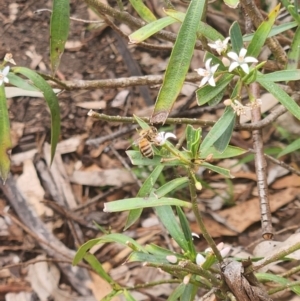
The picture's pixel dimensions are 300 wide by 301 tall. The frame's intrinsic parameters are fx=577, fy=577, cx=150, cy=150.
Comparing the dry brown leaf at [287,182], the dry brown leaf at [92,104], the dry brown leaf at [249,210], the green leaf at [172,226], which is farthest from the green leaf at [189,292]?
the dry brown leaf at [92,104]

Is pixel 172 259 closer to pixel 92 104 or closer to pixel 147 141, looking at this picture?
pixel 147 141

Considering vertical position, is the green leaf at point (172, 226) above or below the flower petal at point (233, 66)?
below

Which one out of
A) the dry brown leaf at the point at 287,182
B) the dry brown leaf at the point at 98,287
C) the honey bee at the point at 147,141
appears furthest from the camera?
the dry brown leaf at the point at 287,182

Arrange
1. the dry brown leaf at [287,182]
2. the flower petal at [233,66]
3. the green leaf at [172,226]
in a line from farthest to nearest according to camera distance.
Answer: the dry brown leaf at [287,182] < the green leaf at [172,226] < the flower petal at [233,66]

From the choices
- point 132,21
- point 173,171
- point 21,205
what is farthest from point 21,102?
point 132,21

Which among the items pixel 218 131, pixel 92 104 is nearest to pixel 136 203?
pixel 218 131

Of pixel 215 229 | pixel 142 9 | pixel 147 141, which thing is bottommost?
pixel 215 229

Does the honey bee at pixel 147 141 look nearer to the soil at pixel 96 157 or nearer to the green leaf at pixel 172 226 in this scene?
the green leaf at pixel 172 226
